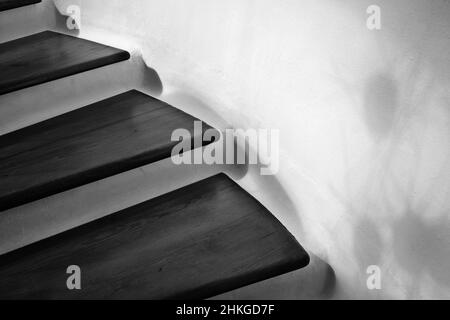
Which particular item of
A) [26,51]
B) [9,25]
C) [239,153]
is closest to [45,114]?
[26,51]

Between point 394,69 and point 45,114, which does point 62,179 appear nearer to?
point 45,114

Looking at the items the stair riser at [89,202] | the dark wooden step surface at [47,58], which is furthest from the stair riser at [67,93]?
the stair riser at [89,202]

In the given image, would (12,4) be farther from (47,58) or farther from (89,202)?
(89,202)

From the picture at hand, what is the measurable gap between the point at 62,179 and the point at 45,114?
16.2 inches

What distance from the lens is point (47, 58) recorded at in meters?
1.66

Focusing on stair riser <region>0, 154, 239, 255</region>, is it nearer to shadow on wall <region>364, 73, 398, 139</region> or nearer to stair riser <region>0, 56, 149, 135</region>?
stair riser <region>0, 56, 149, 135</region>

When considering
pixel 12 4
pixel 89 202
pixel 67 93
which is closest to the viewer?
pixel 89 202

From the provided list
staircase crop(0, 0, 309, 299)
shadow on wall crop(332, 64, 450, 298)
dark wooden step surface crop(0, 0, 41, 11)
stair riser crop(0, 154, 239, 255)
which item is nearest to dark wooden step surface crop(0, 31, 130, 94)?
staircase crop(0, 0, 309, 299)

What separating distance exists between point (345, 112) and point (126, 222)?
0.63 m

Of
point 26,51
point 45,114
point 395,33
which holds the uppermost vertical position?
point 395,33

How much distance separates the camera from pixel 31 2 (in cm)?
184

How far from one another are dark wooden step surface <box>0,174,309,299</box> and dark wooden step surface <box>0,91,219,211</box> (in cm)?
14

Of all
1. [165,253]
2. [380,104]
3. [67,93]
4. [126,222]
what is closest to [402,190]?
[380,104]

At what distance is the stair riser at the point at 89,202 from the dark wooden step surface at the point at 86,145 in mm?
30
